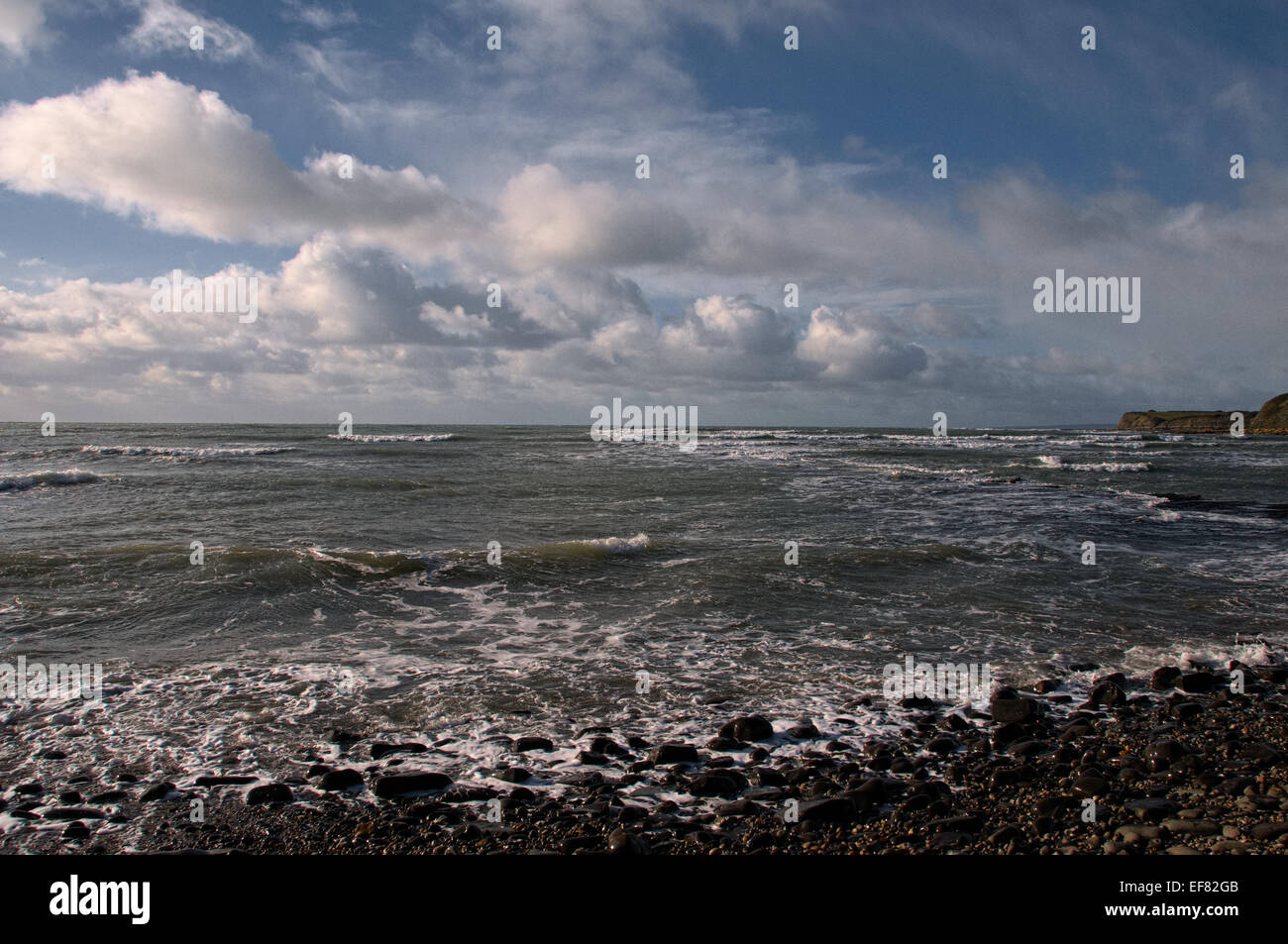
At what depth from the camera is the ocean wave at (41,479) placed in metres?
25.5

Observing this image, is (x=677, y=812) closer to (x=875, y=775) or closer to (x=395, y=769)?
(x=875, y=775)

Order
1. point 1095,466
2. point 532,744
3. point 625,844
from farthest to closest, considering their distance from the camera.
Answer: point 1095,466 < point 532,744 < point 625,844

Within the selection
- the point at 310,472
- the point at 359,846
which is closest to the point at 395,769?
the point at 359,846

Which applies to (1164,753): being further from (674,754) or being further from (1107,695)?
(674,754)

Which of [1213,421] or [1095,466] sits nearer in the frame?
[1095,466]

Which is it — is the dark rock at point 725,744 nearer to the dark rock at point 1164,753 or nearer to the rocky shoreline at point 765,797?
the rocky shoreline at point 765,797

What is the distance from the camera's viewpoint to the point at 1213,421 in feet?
307

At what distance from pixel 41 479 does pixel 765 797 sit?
3306 cm

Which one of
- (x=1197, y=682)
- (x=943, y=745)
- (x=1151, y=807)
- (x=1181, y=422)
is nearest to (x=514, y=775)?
(x=943, y=745)

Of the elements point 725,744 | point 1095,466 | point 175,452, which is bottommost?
point 725,744

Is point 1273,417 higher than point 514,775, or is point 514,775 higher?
point 1273,417

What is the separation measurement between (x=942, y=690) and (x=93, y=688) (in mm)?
9269

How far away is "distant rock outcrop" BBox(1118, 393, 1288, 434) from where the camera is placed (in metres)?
82.9

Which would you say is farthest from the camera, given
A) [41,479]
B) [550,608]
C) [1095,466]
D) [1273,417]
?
[1273,417]
